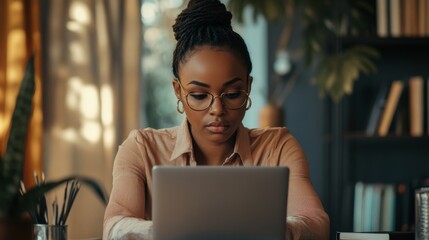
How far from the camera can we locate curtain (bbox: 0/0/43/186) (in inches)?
156

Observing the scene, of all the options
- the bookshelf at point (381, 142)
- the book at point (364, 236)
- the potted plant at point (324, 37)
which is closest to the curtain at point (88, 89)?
the potted plant at point (324, 37)

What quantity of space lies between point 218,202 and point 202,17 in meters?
0.72

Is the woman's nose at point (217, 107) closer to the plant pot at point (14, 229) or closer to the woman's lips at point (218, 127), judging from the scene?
the woman's lips at point (218, 127)

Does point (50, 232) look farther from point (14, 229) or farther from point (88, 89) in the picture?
point (88, 89)

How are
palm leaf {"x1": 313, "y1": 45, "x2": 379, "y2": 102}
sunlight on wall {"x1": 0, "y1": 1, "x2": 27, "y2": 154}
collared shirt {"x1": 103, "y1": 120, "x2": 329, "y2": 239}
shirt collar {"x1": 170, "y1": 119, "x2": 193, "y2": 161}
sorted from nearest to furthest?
collared shirt {"x1": 103, "y1": 120, "x2": 329, "y2": 239} → shirt collar {"x1": 170, "y1": 119, "x2": 193, "y2": 161} → sunlight on wall {"x1": 0, "y1": 1, "x2": 27, "y2": 154} → palm leaf {"x1": 313, "y1": 45, "x2": 379, "y2": 102}

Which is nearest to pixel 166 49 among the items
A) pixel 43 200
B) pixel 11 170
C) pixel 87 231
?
pixel 87 231

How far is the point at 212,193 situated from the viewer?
1.60 metres

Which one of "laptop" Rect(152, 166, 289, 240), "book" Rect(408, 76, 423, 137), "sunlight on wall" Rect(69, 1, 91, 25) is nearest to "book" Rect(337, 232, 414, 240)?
"laptop" Rect(152, 166, 289, 240)

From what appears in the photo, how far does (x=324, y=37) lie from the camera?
4266 millimetres

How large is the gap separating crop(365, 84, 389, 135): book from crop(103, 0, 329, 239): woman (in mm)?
2018

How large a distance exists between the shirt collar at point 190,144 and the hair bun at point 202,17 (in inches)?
9.7

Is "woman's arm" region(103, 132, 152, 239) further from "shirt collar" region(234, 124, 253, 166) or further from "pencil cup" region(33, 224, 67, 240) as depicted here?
"shirt collar" region(234, 124, 253, 166)

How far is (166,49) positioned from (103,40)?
439 millimetres

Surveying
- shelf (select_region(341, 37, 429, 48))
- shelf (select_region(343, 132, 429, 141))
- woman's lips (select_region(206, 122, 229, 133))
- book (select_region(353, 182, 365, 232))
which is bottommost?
book (select_region(353, 182, 365, 232))
